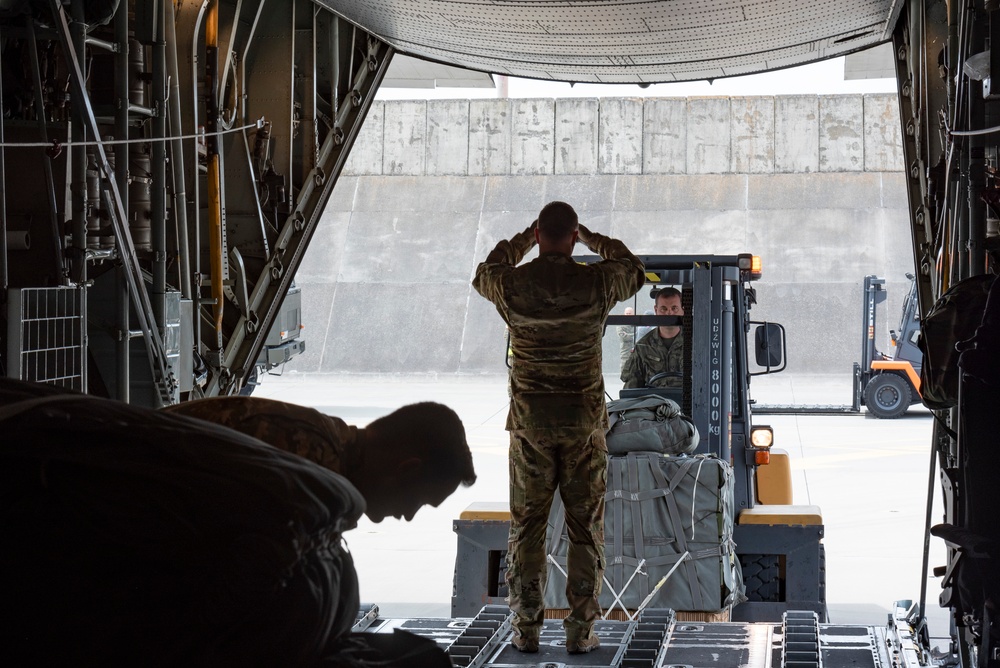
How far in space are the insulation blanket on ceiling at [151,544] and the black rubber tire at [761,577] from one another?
570cm

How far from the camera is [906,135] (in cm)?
708

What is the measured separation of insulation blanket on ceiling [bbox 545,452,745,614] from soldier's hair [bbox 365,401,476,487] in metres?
4.38

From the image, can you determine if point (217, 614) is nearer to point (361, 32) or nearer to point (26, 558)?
point (26, 558)

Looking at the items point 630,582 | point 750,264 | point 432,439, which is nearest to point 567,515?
point 630,582

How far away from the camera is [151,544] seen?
1.20m

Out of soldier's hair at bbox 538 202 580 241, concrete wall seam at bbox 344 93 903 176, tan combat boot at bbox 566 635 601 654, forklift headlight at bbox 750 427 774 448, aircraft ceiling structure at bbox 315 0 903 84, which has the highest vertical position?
concrete wall seam at bbox 344 93 903 176

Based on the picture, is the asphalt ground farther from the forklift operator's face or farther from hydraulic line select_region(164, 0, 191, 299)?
hydraulic line select_region(164, 0, 191, 299)

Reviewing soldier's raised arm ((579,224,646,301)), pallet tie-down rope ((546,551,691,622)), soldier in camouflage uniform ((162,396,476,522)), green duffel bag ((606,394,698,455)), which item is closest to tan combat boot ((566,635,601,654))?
pallet tie-down rope ((546,551,691,622))

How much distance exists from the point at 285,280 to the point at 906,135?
4.26 metres

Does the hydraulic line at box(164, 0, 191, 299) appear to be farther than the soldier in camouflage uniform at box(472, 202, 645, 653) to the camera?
Yes

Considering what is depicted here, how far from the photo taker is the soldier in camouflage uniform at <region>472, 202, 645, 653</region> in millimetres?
4777

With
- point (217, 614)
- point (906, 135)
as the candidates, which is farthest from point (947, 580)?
point (906, 135)

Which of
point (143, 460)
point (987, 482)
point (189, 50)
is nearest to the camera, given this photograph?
point (143, 460)

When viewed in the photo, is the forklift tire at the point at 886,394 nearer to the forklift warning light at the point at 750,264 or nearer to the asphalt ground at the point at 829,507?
the asphalt ground at the point at 829,507
